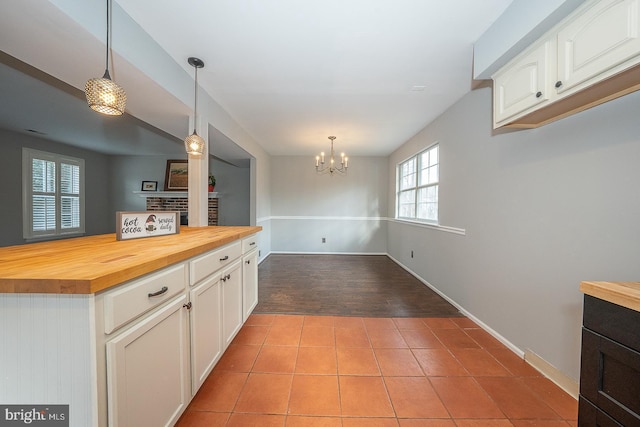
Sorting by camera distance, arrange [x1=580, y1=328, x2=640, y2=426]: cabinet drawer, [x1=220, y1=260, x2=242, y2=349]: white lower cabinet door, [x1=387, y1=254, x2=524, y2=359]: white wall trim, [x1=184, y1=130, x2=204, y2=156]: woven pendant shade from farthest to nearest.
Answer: [x1=184, y1=130, x2=204, y2=156]: woven pendant shade
[x1=387, y1=254, x2=524, y2=359]: white wall trim
[x1=220, y1=260, x2=242, y2=349]: white lower cabinet door
[x1=580, y1=328, x2=640, y2=426]: cabinet drawer

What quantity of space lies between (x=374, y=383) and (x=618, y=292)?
51.5 inches

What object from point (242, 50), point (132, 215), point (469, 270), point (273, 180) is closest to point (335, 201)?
point (273, 180)

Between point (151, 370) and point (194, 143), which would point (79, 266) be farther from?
point (194, 143)

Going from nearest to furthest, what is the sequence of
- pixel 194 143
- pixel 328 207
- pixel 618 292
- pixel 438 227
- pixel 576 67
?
pixel 618 292 → pixel 576 67 → pixel 194 143 → pixel 438 227 → pixel 328 207

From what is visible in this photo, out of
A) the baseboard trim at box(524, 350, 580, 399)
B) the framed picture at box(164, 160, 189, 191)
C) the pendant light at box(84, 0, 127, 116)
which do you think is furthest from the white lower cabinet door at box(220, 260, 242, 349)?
the framed picture at box(164, 160, 189, 191)

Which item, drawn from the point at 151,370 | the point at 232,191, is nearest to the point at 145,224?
the point at 151,370

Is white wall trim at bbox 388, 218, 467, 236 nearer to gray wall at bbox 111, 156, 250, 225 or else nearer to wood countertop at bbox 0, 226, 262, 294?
wood countertop at bbox 0, 226, 262, 294

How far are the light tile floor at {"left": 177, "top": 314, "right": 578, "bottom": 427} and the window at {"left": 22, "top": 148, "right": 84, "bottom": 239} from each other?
191 inches

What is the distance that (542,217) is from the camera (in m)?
1.69

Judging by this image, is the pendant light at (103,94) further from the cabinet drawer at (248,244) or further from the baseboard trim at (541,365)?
the baseboard trim at (541,365)

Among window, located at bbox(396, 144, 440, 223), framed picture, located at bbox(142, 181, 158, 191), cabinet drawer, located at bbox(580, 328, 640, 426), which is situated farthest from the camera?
framed picture, located at bbox(142, 181, 158, 191)

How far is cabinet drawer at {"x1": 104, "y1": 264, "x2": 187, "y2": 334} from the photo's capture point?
792 mm

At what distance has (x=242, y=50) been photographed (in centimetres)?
191

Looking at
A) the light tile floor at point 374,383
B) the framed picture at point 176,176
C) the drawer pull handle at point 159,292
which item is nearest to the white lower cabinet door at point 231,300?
the light tile floor at point 374,383
